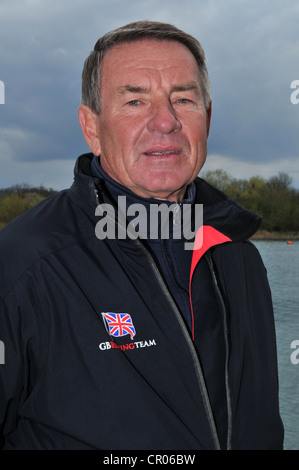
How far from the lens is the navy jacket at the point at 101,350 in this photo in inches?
41.6

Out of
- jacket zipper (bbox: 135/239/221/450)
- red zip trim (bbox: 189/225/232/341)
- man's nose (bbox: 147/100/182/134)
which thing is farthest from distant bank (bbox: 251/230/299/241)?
jacket zipper (bbox: 135/239/221/450)

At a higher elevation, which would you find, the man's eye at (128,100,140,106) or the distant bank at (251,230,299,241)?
the man's eye at (128,100,140,106)

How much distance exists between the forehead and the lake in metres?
15.3

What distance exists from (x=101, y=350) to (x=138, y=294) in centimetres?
14

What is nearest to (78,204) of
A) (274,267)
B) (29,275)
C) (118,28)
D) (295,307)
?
(29,275)

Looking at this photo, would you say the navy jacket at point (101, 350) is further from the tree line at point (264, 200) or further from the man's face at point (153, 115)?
the tree line at point (264, 200)

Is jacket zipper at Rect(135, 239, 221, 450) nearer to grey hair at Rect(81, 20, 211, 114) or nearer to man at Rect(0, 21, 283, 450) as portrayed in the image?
man at Rect(0, 21, 283, 450)

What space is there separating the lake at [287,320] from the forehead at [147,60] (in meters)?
15.3

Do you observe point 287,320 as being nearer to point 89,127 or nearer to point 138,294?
point 89,127

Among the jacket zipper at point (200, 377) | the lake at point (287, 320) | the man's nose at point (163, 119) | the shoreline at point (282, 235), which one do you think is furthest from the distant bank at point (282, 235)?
the jacket zipper at point (200, 377)

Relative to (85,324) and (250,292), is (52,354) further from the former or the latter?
(250,292)

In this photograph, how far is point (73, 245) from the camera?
1148 millimetres

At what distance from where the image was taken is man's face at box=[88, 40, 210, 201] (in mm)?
1320

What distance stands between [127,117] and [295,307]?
26.1 meters
